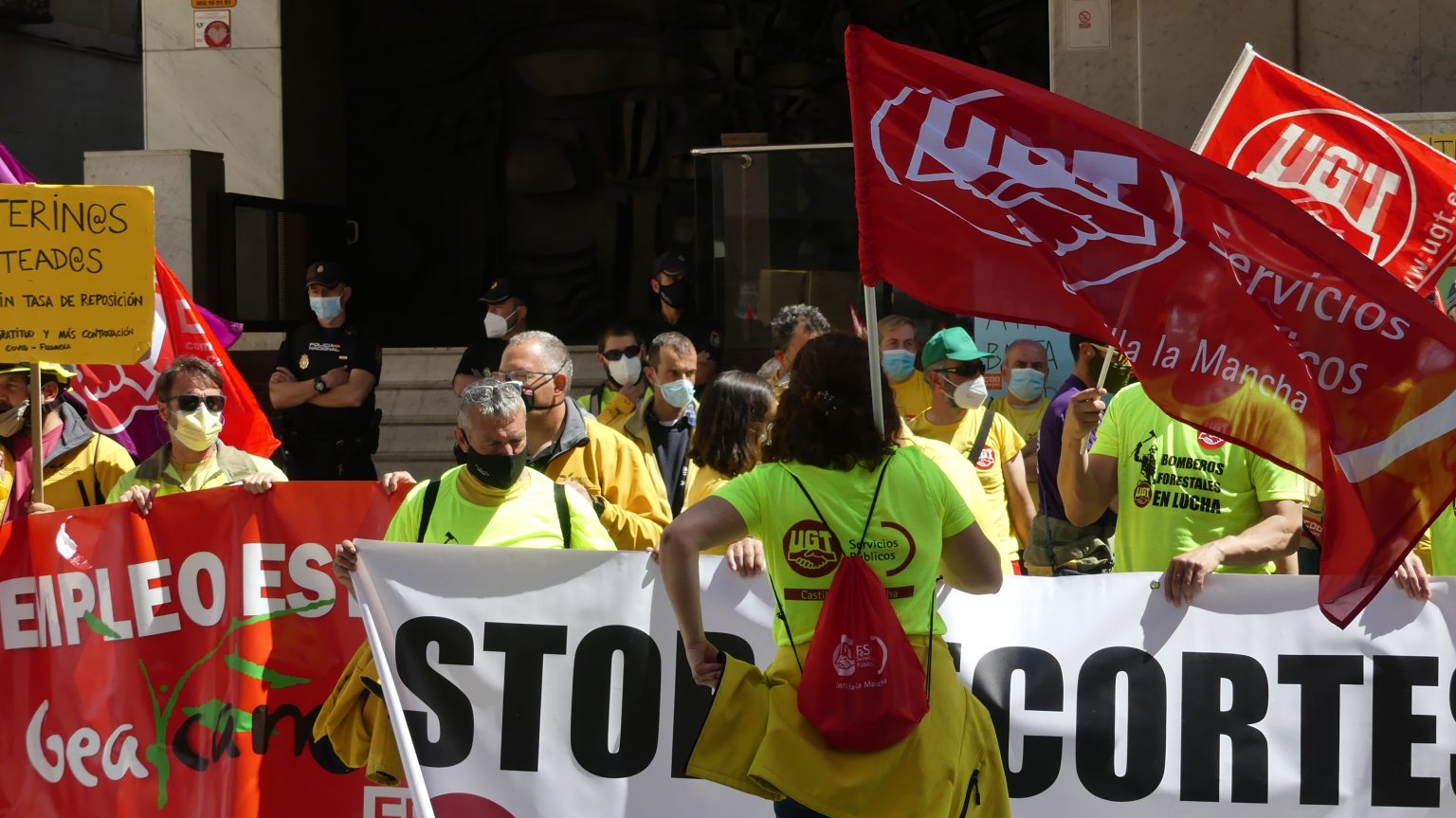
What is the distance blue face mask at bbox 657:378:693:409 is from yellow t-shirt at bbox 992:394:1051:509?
154 cm

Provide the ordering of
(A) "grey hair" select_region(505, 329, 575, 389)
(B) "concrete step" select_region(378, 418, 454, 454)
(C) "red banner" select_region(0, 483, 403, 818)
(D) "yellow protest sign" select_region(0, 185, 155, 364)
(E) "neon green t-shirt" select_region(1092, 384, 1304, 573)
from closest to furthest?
1. (E) "neon green t-shirt" select_region(1092, 384, 1304, 573)
2. (C) "red banner" select_region(0, 483, 403, 818)
3. (D) "yellow protest sign" select_region(0, 185, 155, 364)
4. (A) "grey hair" select_region(505, 329, 575, 389)
5. (B) "concrete step" select_region(378, 418, 454, 454)

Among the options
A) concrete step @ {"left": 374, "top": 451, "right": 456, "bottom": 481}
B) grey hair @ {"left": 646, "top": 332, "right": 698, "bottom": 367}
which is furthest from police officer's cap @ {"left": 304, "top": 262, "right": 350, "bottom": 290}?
grey hair @ {"left": 646, "top": 332, "right": 698, "bottom": 367}

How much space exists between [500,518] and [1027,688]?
5.10 ft

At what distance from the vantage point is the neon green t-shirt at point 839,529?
373cm

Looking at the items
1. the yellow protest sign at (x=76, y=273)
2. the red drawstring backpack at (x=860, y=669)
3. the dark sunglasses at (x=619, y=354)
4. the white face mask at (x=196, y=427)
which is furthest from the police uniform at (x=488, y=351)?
the red drawstring backpack at (x=860, y=669)

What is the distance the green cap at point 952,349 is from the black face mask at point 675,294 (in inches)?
111

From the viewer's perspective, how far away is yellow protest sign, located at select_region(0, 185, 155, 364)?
588cm

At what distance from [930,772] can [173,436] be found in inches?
133

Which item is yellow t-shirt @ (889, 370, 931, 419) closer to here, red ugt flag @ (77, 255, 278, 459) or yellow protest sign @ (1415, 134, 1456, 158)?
yellow protest sign @ (1415, 134, 1456, 158)

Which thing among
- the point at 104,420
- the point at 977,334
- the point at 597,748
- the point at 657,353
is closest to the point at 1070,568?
the point at 657,353

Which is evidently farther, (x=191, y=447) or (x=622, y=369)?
(x=622, y=369)

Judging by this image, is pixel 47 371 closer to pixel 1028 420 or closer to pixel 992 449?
pixel 992 449

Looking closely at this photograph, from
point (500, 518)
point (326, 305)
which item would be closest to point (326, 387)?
point (326, 305)

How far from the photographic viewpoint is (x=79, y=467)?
21.1 ft
